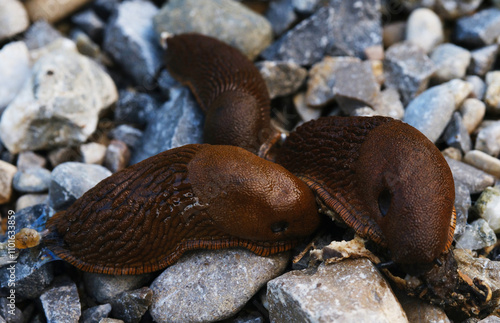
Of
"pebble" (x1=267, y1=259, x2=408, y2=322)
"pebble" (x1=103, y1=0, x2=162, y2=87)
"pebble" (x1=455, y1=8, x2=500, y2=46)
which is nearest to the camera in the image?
"pebble" (x1=267, y1=259, x2=408, y2=322)

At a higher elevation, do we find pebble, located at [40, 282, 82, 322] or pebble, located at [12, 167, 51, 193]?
pebble, located at [12, 167, 51, 193]

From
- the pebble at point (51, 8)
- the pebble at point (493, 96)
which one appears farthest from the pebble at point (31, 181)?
the pebble at point (493, 96)

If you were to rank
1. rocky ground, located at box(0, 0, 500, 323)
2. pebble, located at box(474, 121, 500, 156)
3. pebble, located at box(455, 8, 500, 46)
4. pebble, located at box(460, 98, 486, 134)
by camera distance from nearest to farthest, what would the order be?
1. rocky ground, located at box(0, 0, 500, 323)
2. pebble, located at box(474, 121, 500, 156)
3. pebble, located at box(460, 98, 486, 134)
4. pebble, located at box(455, 8, 500, 46)

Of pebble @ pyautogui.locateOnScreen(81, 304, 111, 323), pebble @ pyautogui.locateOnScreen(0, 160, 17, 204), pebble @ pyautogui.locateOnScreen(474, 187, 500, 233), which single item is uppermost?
pebble @ pyautogui.locateOnScreen(474, 187, 500, 233)

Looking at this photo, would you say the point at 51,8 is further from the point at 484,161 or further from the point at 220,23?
the point at 484,161

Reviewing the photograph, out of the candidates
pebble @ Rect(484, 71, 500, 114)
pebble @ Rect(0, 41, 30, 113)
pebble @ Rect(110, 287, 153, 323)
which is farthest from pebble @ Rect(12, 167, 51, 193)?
pebble @ Rect(484, 71, 500, 114)

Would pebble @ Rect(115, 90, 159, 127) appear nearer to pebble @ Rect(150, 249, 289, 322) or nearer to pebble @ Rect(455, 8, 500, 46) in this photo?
pebble @ Rect(150, 249, 289, 322)
